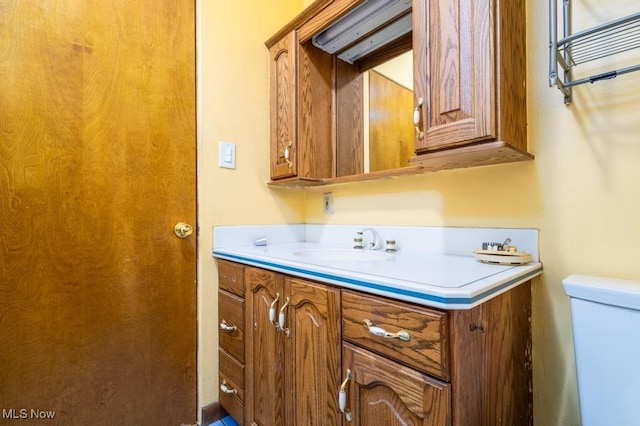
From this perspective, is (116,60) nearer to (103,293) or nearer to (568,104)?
(103,293)

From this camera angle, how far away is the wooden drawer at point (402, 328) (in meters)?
0.56

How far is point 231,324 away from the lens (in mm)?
1214

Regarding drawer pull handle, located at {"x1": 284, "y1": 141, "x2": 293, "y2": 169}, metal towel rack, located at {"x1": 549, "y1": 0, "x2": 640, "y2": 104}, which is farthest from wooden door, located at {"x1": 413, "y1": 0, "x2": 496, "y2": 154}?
drawer pull handle, located at {"x1": 284, "y1": 141, "x2": 293, "y2": 169}

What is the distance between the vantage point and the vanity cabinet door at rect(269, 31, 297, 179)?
1.34m

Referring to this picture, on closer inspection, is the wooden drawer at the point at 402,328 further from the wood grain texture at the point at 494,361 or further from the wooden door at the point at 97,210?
the wooden door at the point at 97,210

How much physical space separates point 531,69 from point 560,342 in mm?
799

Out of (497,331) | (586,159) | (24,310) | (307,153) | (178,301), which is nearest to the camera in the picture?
(497,331)

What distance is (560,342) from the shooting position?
0.83m

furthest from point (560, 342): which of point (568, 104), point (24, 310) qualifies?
point (24, 310)

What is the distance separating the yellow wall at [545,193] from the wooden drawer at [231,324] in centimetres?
5

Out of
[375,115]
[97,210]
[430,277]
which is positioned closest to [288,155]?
[375,115]

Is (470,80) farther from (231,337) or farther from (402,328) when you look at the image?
(231,337)

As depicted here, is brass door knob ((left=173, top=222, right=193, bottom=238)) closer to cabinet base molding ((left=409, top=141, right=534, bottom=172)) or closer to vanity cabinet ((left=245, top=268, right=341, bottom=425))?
vanity cabinet ((left=245, top=268, right=341, bottom=425))

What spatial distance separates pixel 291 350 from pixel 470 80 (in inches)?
Answer: 35.8
